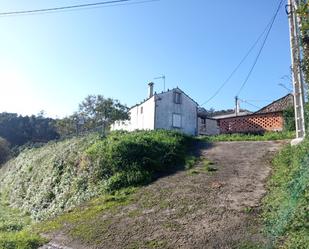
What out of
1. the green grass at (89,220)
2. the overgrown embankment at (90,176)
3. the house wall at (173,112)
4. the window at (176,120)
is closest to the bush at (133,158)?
the overgrown embankment at (90,176)

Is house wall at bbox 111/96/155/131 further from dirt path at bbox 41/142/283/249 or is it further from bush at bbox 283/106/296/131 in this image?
dirt path at bbox 41/142/283/249

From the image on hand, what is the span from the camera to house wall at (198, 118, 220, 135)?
1726 inches

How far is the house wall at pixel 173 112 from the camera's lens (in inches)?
1522

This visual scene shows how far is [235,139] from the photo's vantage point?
56.9ft

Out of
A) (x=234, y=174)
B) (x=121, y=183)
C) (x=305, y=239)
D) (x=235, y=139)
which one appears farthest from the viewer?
(x=235, y=139)

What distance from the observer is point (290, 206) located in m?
7.40

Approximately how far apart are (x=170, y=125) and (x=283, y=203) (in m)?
31.9

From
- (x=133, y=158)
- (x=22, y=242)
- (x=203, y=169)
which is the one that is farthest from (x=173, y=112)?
(x=22, y=242)

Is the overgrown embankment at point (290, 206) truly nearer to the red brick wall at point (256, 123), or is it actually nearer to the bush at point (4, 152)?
the red brick wall at point (256, 123)

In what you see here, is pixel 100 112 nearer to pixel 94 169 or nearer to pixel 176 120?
pixel 176 120

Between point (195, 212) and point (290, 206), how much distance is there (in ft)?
7.10

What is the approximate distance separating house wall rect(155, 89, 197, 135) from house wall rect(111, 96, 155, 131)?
0.64 m

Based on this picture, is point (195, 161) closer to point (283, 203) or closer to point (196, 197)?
point (196, 197)

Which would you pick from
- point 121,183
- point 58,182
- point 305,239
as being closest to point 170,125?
point 58,182
